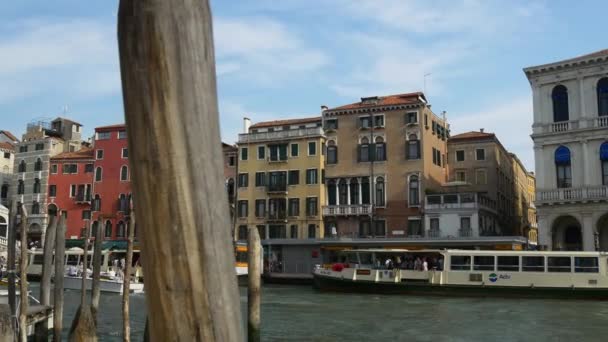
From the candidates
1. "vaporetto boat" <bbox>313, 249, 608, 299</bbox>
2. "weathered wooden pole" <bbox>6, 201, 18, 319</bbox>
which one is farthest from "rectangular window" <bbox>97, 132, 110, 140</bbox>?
"weathered wooden pole" <bbox>6, 201, 18, 319</bbox>

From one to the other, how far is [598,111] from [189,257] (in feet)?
109

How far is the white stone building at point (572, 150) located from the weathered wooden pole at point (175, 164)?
31691 millimetres

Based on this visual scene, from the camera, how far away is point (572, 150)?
103 feet

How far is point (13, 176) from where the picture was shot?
162 ft

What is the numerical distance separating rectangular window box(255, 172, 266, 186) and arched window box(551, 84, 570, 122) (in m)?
17.9

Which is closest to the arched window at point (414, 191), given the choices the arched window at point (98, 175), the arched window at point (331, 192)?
the arched window at point (331, 192)

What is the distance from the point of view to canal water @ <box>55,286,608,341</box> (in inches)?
637

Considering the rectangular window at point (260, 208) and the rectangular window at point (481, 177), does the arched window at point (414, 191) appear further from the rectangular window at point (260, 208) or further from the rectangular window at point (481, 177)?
the rectangular window at point (260, 208)

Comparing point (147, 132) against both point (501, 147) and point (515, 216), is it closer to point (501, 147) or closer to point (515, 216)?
point (501, 147)

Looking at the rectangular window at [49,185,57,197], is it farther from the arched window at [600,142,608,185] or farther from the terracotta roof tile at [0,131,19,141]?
the arched window at [600,142,608,185]

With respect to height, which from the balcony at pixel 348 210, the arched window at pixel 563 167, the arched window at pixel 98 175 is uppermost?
the arched window at pixel 98 175

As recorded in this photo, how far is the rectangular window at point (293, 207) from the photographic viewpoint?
4059cm

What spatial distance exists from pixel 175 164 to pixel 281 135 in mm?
40424

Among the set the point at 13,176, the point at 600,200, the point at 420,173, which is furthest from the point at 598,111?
the point at 13,176
